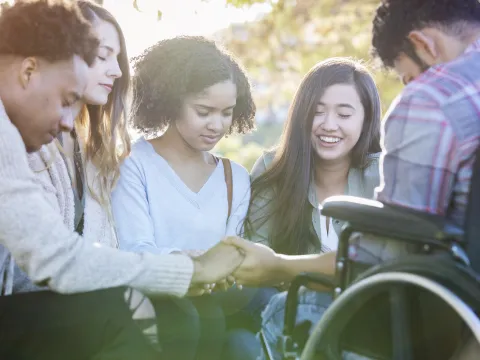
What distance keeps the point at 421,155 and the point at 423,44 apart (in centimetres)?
37

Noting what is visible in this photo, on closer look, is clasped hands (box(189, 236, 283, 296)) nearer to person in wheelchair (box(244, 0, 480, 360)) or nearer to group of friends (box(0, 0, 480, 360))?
group of friends (box(0, 0, 480, 360))

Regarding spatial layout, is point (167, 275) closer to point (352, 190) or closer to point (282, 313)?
point (282, 313)

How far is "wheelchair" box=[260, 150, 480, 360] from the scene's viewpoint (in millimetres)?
1847

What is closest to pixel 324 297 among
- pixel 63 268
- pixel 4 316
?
pixel 63 268

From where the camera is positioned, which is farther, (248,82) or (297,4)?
(297,4)

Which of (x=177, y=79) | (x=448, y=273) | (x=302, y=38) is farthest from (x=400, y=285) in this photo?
(x=302, y=38)

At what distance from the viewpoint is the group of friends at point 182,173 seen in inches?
84.1

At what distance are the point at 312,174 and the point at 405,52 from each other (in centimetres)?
126

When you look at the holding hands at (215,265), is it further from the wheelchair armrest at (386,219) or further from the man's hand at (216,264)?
the wheelchair armrest at (386,219)

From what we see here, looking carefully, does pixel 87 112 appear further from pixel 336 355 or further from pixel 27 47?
pixel 336 355

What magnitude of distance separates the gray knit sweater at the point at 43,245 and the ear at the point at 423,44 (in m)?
1.00

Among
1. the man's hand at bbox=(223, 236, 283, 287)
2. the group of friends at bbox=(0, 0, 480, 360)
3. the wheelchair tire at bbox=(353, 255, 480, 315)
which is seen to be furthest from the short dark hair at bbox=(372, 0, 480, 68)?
the man's hand at bbox=(223, 236, 283, 287)

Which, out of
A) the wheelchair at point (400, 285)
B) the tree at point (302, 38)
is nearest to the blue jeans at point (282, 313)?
the wheelchair at point (400, 285)

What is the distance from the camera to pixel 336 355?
2.13 m
